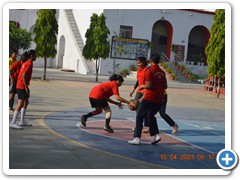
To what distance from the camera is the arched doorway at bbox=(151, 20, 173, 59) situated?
40.8 metres

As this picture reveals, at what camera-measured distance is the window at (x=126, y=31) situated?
38.2 metres

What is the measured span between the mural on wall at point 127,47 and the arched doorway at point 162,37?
10.0 ft

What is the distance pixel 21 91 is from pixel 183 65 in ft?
105

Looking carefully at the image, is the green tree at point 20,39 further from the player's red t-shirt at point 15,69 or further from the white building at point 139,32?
the player's red t-shirt at point 15,69

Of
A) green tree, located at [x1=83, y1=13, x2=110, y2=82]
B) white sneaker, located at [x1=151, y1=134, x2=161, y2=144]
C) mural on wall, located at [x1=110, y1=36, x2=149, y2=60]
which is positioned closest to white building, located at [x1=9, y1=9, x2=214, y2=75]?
mural on wall, located at [x1=110, y1=36, x2=149, y2=60]

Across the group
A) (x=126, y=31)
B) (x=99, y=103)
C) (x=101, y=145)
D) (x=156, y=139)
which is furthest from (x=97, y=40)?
(x=101, y=145)

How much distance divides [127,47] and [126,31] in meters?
1.44

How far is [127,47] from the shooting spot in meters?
38.4

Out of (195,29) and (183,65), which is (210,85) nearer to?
(183,65)

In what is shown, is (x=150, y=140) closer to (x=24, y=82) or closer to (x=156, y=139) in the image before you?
(x=156, y=139)

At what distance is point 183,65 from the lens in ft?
133

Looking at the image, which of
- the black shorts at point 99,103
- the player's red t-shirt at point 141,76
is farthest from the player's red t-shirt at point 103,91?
the player's red t-shirt at point 141,76

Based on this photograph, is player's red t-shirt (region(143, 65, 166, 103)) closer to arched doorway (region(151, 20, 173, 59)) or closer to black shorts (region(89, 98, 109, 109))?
black shorts (region(89, 98, 109, 109))
